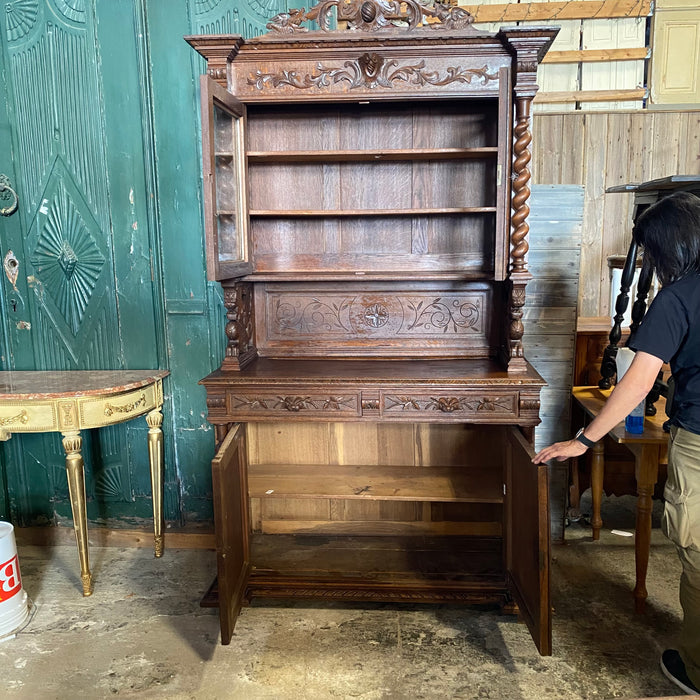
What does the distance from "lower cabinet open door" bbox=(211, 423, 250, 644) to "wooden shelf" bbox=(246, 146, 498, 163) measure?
3.78ft

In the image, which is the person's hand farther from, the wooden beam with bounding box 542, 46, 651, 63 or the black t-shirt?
the wooden beam with bounding box 542, 46, 651, 63

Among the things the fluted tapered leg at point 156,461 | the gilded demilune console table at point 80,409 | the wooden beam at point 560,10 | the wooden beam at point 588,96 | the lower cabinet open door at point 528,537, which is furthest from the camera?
the wooden beam at point 588,96

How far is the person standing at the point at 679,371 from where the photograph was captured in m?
1.94

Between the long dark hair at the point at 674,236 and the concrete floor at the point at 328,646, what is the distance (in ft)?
4.65

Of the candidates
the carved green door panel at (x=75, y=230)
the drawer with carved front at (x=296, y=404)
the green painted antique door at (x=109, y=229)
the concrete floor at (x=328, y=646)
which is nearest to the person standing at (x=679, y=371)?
the concrete floor at (x=328, y=646)

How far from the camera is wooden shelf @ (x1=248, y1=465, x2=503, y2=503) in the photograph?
273 cm

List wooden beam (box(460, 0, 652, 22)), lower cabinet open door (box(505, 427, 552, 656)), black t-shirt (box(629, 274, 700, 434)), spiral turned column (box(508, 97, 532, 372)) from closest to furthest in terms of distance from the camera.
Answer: black t-shirt (box(629, 274, 700, 434)) < lower cabinet open door (box(505, 427, 552, 656)) < spiral turned column (box(508, 97, 532, 372)) < wooden beam (box(460, 0, 652, 22))

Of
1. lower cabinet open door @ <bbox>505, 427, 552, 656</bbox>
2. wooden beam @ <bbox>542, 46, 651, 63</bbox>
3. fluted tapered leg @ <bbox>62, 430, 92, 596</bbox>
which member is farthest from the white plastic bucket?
wooden beam @ <bbox>542, 46, 651, 63</bbox>

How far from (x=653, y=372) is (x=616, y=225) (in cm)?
383

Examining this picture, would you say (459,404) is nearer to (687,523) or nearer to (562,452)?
(562,452)

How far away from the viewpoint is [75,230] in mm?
3135

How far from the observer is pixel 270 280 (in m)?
2.80

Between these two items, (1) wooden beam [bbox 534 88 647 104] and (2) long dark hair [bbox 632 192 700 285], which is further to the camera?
(1) wooden beam [bbox 534 88 647 104]

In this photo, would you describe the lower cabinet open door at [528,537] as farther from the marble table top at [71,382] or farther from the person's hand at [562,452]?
the marble table top at [71,382]
